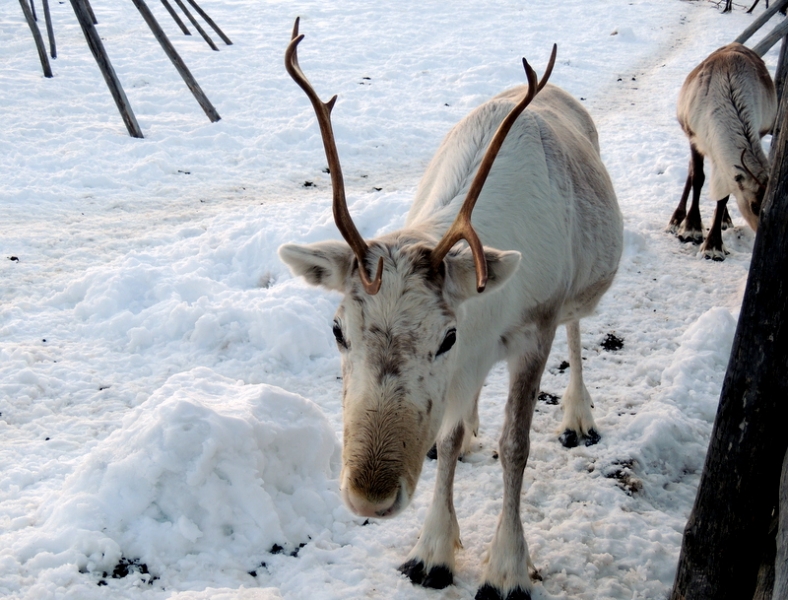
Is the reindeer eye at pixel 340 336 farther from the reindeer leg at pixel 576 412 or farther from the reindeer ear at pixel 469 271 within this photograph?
the reindeer leg at pixel 576 412

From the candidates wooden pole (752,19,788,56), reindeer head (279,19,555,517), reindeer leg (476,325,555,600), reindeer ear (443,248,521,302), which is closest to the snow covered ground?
reindeer leg (476,325,555,600)

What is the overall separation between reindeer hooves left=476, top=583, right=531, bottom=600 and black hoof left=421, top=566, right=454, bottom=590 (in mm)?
154

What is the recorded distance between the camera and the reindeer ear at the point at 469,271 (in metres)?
Answer: 2.39

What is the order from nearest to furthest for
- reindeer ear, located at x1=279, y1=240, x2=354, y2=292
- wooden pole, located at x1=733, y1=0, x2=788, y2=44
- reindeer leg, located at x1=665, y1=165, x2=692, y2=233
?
1. reindeer ear, located at x1=279, y1=240, x2=354, y2=292
2. reindeer leg, located at x1=665, y1=165, x2=692, y2=233
3. wooden pole, located at x1=733, y1=0, x2=788, y2=44

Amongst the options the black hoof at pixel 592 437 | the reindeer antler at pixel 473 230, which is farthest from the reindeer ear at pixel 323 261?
the black hoof at pixel 592 437

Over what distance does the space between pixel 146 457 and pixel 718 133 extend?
21.7 ft

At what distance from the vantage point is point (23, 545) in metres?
2.78

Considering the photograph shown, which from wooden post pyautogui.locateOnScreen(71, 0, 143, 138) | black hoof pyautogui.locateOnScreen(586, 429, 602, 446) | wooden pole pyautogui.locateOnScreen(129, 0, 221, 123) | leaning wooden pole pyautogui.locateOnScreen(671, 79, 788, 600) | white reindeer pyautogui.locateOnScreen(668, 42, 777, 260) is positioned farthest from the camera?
wooden pole pyautogui.locateOnScreen(129, 0, 221, 123)

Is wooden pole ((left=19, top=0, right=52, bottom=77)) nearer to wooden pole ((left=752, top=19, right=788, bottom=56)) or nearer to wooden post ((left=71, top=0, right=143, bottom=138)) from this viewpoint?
wooden post ((left=71, top=0, right=143, bottom=138))

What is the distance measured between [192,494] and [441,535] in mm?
1208

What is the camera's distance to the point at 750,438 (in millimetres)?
2205

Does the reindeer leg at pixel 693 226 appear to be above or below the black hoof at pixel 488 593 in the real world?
above

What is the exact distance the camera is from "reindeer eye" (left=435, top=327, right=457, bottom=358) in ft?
7.72

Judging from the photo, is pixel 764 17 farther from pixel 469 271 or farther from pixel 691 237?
pixel 469 271
